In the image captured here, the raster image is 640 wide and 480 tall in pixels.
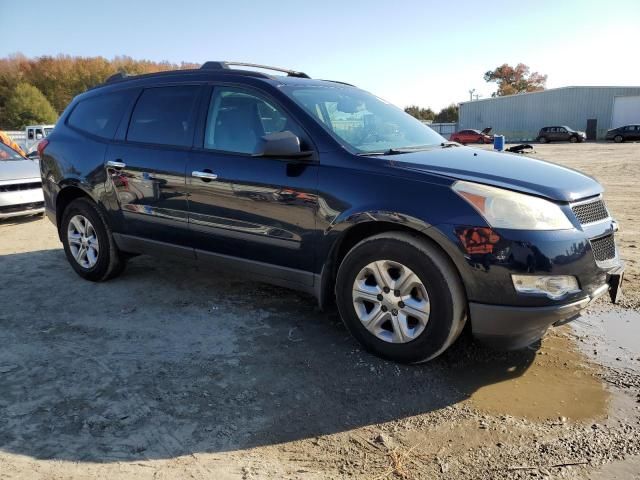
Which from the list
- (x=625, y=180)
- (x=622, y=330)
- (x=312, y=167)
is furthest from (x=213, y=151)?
(x=625, y=180)

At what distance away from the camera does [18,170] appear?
8398mm

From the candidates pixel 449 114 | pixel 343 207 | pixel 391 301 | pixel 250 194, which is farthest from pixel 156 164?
pixel 449 114

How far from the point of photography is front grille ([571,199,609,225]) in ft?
10.3

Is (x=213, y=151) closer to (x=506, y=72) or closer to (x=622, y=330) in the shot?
(x=622, y=330)

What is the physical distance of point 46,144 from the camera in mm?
5469

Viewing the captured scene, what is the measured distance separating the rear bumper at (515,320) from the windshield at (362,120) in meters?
1.34

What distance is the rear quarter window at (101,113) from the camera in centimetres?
489

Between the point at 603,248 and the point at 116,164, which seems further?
the point at 116,164

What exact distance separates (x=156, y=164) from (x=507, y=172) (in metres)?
2.74

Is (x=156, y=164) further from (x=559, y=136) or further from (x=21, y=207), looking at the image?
(x=559, y=136)

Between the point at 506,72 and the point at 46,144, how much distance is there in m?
88.8

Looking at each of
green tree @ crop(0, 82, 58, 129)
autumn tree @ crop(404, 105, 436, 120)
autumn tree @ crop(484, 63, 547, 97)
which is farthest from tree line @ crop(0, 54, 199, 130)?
autumn tree @ crop(484, 63, 547, 97)

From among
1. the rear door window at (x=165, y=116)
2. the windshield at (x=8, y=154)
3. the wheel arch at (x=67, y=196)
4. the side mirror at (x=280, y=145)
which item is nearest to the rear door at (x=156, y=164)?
the rear door window at (x=165, y=116)

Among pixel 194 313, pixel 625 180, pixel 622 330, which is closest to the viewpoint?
pixel 622 330
